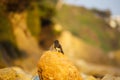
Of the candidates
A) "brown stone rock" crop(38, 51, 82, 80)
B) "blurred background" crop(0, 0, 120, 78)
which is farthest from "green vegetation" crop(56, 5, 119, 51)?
"brown stone rock" crop(38, 51, 82, 80)

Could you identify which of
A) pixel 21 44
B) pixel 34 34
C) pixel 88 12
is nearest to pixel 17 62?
pixel 21 44

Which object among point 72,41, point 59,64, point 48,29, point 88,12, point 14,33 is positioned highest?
point 88,12

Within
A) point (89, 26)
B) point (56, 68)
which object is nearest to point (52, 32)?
point (89, 26)

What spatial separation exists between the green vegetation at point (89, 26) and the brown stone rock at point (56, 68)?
5082cm

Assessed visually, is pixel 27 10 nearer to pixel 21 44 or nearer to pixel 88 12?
pixel 21 44

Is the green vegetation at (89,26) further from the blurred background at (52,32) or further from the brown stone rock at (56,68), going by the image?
the brown stone rock at (56,68)

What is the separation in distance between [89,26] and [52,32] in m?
27.1

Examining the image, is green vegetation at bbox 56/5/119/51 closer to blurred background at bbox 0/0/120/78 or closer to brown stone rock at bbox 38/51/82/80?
blurred background at bbox 0/0/120/78

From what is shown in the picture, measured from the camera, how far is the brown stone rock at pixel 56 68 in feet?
22.9

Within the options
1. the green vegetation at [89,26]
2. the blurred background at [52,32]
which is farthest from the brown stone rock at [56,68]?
the green vegetation at [89,26]

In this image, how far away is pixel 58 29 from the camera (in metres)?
42.1

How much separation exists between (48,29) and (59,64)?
33.1 metres

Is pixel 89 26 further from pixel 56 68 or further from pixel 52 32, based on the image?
pixel 56 68

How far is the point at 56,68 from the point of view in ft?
22.9
